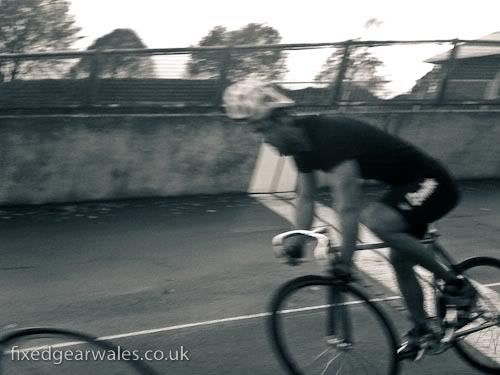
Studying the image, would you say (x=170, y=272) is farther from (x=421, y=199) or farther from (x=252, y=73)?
(x=252, y=73)

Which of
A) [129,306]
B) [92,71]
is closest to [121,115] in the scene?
[92,71]

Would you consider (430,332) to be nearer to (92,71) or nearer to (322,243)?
(322,243)

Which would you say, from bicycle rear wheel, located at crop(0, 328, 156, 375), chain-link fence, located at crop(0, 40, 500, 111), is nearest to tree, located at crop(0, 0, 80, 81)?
chain-link fence, located at crop(0, 40, 500, 111)

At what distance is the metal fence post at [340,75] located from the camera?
35.1 ft

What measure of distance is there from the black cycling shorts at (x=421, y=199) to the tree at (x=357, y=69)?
6.82 metres

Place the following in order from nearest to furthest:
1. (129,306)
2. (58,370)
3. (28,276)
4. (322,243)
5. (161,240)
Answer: (58,370)
(322,243)
(129,306)
(28,276)
(161,240)

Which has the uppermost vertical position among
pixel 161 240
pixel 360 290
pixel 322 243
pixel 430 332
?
pixel 322 243

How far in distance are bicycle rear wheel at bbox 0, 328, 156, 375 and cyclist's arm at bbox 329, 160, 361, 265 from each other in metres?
1.27

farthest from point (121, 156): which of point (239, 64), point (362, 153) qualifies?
point (362, 153)

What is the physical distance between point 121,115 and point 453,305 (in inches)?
256

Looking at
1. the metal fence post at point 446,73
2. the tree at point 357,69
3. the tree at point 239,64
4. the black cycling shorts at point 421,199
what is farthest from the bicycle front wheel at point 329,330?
the metal fence post at point 446,73

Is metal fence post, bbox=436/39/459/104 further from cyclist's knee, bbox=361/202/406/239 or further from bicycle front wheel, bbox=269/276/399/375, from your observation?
bicycle front wheel, bbox=269/276/399/375

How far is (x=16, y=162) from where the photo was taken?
942 centimetres

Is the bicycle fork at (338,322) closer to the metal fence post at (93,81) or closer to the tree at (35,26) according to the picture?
the metal fence post at (93,81)
